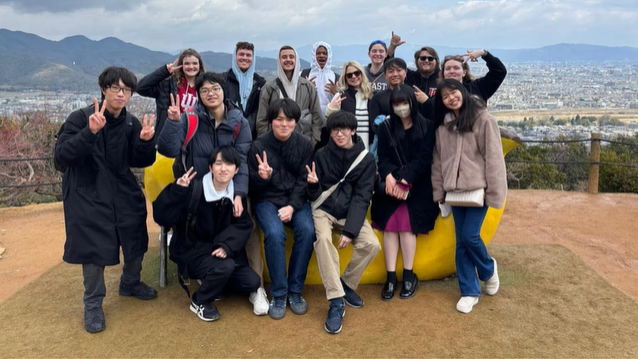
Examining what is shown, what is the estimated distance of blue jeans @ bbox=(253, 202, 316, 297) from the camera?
338 centimetres

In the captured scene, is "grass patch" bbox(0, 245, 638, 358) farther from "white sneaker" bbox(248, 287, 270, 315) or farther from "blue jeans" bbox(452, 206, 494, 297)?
"blue jeans" bbox(452, 206, 494, 297)

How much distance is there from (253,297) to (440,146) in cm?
179

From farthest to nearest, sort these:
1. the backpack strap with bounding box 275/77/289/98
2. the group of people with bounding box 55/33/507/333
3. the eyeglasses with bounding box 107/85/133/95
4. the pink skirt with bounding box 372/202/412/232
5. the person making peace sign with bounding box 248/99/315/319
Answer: the backpack strap with bounding box 275/77/289/98
the pink skirt with bounding box 372/202/412/232
the person making peace sign with bounding box 248/99/315/319
the group of people with bounding box 55/33/507/333
the eyeglasses with bounding box 107/85/133/95

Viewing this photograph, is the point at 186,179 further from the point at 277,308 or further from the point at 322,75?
the point at 322,75

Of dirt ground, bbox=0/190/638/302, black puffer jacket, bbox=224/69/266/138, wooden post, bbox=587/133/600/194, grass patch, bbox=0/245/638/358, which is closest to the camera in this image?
grass patch, bbox=0/245/638/358

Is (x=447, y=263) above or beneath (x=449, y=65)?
beneath

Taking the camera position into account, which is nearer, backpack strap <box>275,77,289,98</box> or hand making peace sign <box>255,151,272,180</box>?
hand making peace sign <box>255,151,272,180</box>

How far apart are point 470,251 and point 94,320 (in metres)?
2.71

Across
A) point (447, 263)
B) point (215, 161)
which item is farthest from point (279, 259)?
point (447, 263)

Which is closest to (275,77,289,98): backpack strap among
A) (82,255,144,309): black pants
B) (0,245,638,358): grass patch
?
(0,245,638,358): grass patch

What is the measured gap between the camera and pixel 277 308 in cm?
340

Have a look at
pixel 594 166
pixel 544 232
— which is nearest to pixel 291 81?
pixel 544 232

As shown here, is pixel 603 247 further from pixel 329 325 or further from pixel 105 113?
pixel 105 113

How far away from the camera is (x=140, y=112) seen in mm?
13453
